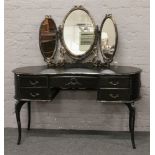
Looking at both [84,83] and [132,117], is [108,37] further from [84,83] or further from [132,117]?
[132,117]

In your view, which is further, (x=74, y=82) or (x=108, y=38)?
(x=108, y=38)

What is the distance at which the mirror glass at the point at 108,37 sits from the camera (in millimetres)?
3135

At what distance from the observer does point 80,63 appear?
10.6 ft

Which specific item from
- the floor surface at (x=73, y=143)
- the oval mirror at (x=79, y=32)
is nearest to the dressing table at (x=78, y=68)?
the oval mirror at (x=79, y=32)

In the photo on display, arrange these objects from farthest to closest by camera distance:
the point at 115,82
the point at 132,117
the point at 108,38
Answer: the point at 108,38 → the point at 132,117 → the point at 115,82

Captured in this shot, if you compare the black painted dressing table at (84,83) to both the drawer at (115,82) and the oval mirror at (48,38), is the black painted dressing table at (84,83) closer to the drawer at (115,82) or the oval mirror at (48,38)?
the drawer at (115,82)

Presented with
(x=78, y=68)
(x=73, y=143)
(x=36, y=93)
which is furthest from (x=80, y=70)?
(x=73, y=143)

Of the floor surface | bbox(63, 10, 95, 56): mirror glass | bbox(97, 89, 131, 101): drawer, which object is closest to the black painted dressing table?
bbox(97, 89, 131, 101): drawer

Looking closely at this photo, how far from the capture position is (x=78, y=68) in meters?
3.00

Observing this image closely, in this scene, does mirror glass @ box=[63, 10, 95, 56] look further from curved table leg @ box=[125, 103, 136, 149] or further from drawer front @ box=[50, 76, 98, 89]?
curved table leg @ box=[125, 103, 136, 149]

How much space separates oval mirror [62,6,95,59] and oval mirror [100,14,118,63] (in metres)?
0.11

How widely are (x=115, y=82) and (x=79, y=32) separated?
0.73 m

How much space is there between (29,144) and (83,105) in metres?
0.74
